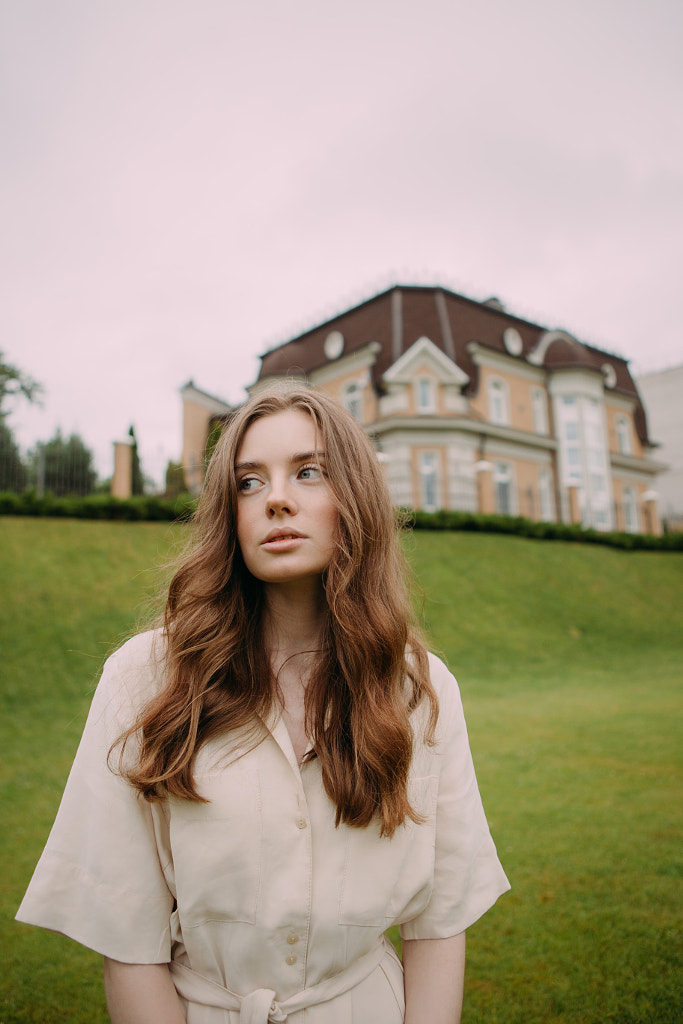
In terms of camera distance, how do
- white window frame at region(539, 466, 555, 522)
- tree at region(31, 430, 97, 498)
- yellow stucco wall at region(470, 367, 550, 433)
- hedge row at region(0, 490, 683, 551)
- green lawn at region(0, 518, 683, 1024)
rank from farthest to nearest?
white window frame at region(539, 466, 555, 522)
yellow stucco wall at region(470, 367, 550, 433)
tree at region(31, 430, 97, 498)
hedge row at region(0, 490, 683, 551)
green lawn at region(0, 518, 683, 1024)

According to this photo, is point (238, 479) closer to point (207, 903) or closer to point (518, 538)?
point (207, 903)

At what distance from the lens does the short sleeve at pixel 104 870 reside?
1.42 m

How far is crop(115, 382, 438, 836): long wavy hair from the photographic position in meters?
1.46

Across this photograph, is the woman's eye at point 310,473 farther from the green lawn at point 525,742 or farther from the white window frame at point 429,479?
the white window frame at point 429,479

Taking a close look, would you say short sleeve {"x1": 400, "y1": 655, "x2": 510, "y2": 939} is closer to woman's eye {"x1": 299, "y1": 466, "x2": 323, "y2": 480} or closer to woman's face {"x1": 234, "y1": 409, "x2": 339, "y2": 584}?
woman's face {"x1": 234, "y1": 409, "x2": 339, "y2": 584}

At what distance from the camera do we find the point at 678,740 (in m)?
6.65

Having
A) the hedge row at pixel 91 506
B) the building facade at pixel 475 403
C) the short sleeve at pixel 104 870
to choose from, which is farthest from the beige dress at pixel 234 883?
the building facade at pixel 475 403

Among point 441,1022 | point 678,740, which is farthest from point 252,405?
point 678,740

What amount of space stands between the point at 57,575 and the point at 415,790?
35.2ft

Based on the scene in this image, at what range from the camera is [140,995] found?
1413mm

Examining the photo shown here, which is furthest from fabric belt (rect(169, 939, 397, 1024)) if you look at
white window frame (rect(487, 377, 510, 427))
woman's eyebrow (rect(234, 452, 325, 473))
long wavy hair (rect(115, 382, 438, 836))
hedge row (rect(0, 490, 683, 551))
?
white window frame (rect(487, 377, 510, 427))

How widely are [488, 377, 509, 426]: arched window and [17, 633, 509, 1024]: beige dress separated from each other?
82.9ft

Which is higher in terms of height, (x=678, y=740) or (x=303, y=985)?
(x=303, y=985)

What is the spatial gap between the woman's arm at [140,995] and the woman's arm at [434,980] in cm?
55
